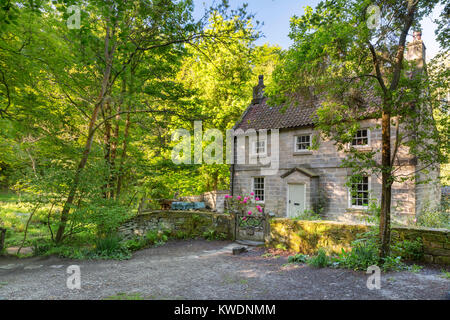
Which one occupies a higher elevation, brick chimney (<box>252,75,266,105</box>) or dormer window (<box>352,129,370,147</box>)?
brick chimney (<box>252,75,266,105</box>)

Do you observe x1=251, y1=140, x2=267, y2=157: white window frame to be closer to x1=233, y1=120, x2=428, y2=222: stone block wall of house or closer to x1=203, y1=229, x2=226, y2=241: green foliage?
x1=233, y1=120, x2=428, y2=222: stone block wall of house

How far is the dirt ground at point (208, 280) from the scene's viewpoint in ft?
16.6

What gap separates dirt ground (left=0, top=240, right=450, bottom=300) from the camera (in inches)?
200

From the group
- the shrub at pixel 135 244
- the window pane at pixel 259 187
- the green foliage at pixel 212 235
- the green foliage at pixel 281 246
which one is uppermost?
the window pane at pixel 259 187

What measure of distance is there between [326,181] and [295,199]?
2157 mm

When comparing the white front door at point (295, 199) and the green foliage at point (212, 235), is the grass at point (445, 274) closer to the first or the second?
the green foliage at point (212, 235)

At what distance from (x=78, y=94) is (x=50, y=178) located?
148 inches

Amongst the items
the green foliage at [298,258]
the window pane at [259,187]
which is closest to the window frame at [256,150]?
the window pane at [259,187]

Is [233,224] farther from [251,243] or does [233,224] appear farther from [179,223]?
[179,223]

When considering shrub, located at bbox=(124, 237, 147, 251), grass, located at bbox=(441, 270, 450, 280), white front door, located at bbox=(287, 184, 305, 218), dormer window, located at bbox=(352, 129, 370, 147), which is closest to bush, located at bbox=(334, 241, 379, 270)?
grass, located at bbox=(441, 270, 450, 280)

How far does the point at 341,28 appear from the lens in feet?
19.7

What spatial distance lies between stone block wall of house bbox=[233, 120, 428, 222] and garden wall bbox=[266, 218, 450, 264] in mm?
3696

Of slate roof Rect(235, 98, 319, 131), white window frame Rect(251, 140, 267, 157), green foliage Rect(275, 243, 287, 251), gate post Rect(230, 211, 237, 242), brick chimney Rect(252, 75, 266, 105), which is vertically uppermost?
brick chimney Rect(252, 75, 266, 105)
